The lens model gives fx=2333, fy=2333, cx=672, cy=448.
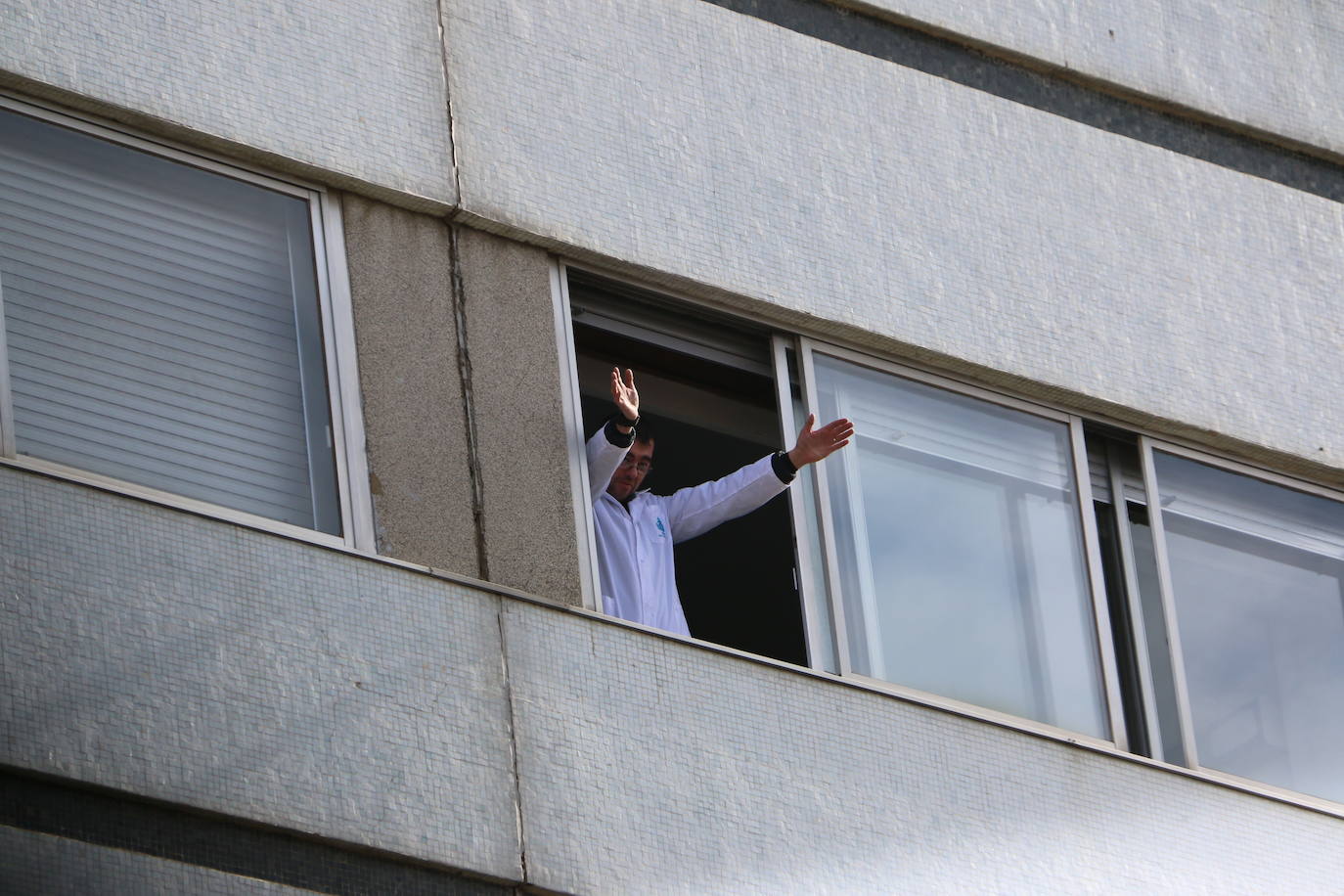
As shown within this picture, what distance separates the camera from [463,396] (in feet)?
24.3

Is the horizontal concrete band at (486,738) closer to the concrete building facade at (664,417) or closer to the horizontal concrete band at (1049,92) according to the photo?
the concrete building facade at (664,417)

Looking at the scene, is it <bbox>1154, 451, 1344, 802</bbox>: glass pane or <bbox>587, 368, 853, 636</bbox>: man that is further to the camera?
<bbox>1154, 451, 1344, 802</bbox>: glass pane

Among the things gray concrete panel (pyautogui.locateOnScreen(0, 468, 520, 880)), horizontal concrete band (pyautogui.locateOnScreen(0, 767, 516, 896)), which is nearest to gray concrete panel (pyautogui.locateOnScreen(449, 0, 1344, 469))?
gray concrete panel (pyautogui.locateOnScreen(0, 468, 520, 880))

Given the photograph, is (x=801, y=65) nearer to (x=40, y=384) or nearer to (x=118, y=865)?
(x=40, y=384)

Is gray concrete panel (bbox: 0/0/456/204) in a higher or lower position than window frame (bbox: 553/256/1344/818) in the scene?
higher

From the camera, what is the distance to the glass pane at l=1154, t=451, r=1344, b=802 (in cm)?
857

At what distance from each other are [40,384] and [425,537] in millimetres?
1231

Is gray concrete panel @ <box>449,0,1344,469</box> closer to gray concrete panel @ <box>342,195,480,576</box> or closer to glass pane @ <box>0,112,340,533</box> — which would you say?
gray concrete panel @ <box>342,195,480,576</box>

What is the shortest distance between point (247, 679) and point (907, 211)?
3099 millimetres

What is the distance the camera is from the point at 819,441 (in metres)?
7.80

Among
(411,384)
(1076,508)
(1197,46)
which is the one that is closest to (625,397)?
(411,384)

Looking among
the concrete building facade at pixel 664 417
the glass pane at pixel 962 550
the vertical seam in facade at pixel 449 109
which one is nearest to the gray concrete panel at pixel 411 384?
the concrete building facade at pixel 664 417

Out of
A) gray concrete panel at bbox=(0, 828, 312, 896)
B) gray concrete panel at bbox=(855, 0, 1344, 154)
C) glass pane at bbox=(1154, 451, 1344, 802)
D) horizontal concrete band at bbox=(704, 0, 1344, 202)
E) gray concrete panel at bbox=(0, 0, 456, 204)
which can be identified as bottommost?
gray concrete panel at bbox=(0, 828, 312, 896)

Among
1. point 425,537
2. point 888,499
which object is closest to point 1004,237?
point 888,499
